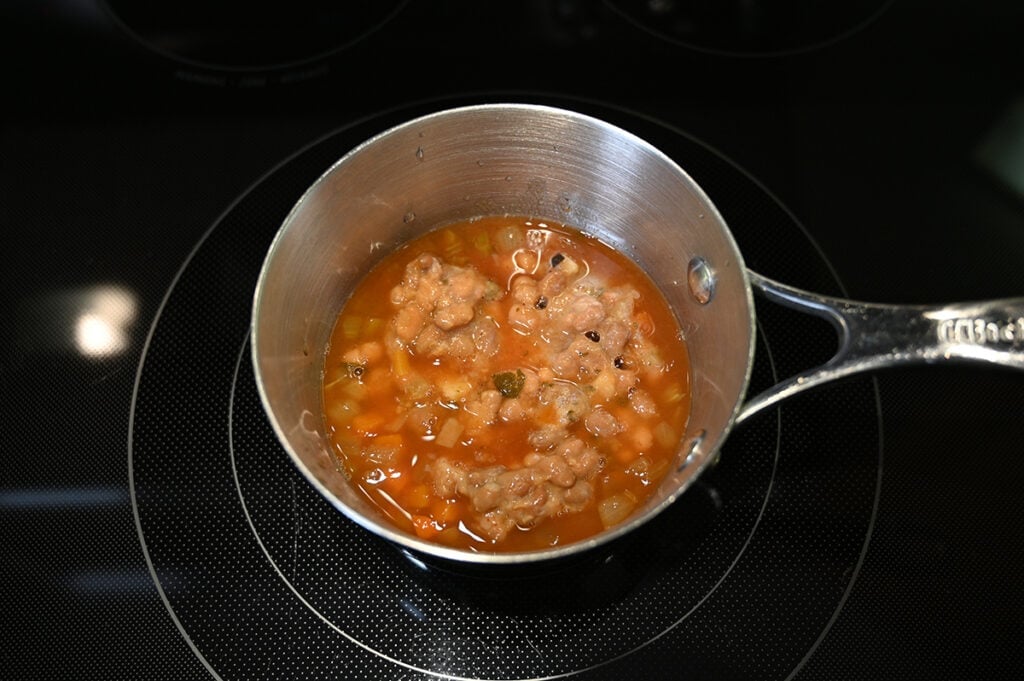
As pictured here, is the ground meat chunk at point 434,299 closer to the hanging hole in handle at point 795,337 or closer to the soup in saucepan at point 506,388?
the soup in saucepan at point 506,388

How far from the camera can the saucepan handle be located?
1.63m

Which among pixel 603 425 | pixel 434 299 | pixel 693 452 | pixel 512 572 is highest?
pixel 434 299

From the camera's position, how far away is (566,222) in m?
2.41

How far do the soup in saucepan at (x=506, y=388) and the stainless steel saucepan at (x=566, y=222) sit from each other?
0.06 meters

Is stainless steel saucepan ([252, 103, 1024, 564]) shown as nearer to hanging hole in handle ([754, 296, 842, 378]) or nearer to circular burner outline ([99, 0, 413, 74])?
hanging hole in handle ([754, 296, 842, 378])

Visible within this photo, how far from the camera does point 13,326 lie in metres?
2.27

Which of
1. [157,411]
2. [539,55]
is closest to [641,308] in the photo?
[539,55]

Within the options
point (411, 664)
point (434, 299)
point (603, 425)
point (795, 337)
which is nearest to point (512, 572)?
point (411, 664)

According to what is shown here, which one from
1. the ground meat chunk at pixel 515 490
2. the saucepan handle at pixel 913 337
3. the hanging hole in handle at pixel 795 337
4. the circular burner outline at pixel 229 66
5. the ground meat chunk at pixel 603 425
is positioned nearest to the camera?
the saucepan handle at pixel 913 337

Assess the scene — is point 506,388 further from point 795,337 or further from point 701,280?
point 795,337

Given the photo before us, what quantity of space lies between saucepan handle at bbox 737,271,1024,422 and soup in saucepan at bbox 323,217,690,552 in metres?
0.46

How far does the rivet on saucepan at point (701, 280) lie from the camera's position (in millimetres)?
2039

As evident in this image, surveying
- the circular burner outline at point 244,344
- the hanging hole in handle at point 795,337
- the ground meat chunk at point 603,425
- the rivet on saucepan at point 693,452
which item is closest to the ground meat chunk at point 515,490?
the ground meat chunk at point 603,425

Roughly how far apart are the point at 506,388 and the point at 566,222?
1.85 feet
